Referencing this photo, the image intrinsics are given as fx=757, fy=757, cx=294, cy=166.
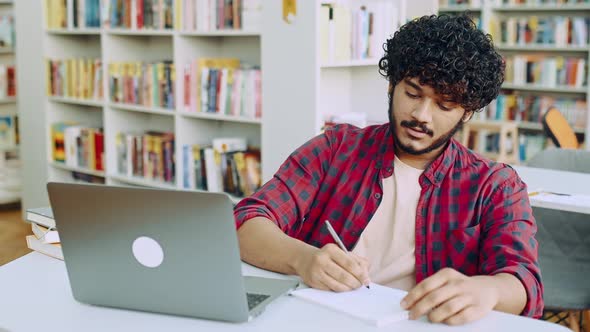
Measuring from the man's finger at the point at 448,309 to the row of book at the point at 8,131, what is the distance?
4.88 metres

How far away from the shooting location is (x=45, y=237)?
5.45ft

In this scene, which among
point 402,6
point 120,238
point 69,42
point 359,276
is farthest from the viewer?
point 69,42

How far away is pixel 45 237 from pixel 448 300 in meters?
0.90

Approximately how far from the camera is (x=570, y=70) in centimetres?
593

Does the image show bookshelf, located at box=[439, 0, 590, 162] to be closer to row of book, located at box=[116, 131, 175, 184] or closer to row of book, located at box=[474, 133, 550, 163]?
row of book, located at box=[474, 133, 550, 163]

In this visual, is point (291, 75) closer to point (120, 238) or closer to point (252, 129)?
point (252, 129)

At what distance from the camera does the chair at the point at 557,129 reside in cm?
445

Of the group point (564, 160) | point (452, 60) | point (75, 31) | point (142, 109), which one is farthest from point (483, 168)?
point (75, 31)

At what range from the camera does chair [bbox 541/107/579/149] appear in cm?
445

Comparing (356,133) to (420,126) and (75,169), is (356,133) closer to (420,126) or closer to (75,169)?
(420,126)

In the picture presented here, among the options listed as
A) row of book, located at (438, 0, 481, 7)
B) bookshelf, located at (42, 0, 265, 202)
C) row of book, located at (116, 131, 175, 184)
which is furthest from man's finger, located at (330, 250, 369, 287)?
row of book, located at (438, 0, 481, 7)

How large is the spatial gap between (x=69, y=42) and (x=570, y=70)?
12.3ft

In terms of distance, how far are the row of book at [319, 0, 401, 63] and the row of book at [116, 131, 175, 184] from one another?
1.27m

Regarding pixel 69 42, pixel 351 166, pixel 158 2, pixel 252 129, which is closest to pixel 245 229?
pixel 351 166
